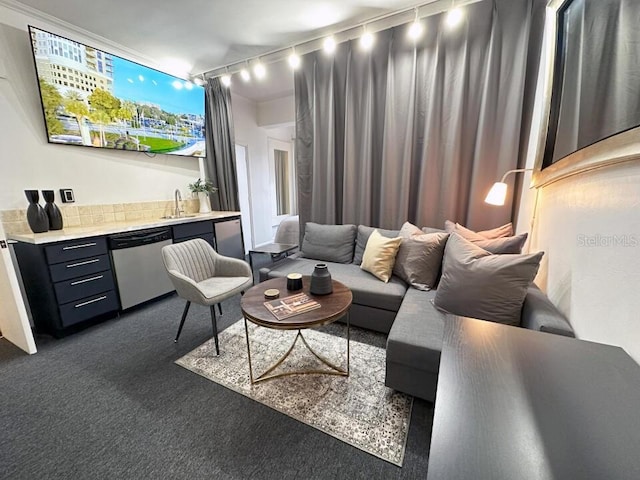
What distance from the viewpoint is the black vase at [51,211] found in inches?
97.4

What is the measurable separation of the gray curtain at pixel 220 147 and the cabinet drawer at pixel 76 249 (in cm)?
193

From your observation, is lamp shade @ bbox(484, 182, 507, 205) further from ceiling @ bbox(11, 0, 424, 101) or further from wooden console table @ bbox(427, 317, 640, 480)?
ceiling @ bbox(11, 0, 424, 101)

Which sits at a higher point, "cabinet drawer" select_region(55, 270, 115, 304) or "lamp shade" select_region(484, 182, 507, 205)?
"lamp shade" select_region(484, 182, 507, 205)

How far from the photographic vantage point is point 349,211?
3.14m

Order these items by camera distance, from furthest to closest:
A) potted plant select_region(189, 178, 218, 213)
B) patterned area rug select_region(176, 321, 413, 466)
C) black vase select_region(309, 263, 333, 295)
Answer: potted plant select_region(189, 178, 218, 213), black vase select_region(309, 263, 333, 295), patterned area rug select_region(176, 321, 413, 466)

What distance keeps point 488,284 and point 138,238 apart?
3.14m

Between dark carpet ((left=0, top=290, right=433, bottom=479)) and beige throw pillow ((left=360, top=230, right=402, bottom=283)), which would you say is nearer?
dark carpet ((left=0, top=290, right=433, bottom=479))

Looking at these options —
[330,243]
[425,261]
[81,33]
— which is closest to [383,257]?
[425,261]

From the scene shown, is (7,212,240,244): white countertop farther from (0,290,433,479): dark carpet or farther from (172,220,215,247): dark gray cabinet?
(0,290,433,479): dark carpet

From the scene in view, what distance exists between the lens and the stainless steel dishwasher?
2607 millimetres

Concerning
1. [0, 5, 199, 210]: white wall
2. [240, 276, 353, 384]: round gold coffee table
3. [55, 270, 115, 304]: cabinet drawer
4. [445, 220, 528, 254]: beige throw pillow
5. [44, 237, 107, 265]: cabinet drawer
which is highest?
[0, 5, 199, 210]: white wall

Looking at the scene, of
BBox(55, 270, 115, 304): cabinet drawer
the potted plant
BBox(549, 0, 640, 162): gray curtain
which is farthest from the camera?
the potted plant

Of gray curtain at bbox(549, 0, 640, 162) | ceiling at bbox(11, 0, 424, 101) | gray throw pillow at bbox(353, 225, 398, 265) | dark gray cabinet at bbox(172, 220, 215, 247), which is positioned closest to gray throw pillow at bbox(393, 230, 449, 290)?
gray throw pillow at bbox(353, 225, 398, 265)

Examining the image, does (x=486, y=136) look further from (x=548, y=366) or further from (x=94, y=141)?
(x=94, y=141)
